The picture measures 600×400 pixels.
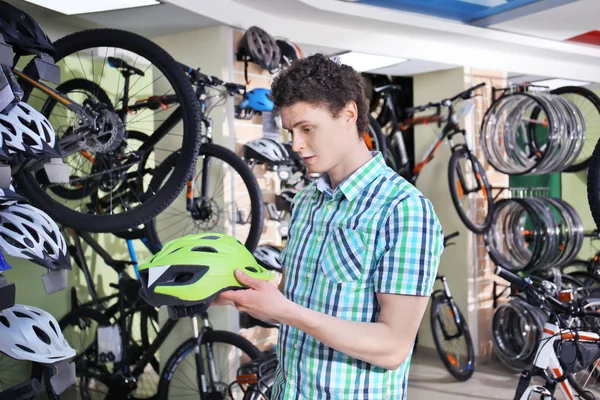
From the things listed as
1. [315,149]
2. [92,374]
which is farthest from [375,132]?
[315,149]

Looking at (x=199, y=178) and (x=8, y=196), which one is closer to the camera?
(x=8, y=196)

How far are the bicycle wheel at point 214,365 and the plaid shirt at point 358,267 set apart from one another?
209 cm

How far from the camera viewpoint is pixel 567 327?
307cm

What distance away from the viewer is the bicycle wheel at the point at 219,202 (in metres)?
3.40

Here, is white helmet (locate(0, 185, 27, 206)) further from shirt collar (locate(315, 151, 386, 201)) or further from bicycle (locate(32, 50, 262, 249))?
shirt collar (locate(315, 151, 386, 201))

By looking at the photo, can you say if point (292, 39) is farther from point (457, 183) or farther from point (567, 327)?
point (567, 327)

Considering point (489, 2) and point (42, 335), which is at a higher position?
point (489, 2)

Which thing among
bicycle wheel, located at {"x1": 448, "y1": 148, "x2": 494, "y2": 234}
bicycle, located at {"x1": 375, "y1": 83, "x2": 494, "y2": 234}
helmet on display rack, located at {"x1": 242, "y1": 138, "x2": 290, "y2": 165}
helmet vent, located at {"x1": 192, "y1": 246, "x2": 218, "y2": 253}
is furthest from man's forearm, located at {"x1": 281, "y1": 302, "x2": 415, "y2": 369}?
bicycle wheel, located at {"x1": 448, "y1": 148, "x2": 494, "y2": 234}

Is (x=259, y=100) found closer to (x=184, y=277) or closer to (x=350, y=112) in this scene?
(x=350, y=112)

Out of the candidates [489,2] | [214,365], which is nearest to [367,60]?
[489,2]

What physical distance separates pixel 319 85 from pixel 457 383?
4.10 metres

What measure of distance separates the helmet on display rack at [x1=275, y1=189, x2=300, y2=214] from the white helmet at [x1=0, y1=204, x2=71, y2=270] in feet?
6.41

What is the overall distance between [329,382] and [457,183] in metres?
4.21

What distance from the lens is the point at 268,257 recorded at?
3617mm
